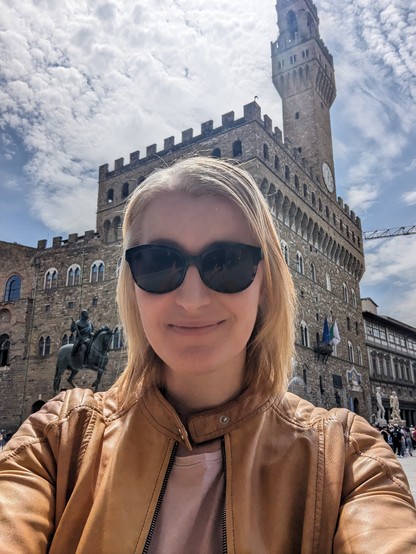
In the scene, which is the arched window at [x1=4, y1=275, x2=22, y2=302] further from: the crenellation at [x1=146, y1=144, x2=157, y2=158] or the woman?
the woman

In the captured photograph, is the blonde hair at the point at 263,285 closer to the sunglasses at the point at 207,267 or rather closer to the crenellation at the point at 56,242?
the sunglasses at the point at 207,267

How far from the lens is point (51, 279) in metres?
Answer: 24.5

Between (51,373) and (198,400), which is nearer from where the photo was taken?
(198,400)

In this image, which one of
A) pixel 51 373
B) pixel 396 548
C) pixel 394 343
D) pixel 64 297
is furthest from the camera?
pixel 394 343

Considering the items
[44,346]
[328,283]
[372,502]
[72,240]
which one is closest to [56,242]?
[72,240]

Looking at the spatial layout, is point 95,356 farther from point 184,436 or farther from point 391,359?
point 391,359

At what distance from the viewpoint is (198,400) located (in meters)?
1.31

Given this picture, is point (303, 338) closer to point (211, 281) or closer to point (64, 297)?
point (64, 297)

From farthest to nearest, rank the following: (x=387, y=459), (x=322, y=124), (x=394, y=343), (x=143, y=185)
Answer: (x=394, y=343) < (x=322, y=124) < (x=143, y=185) < (x=387, y=459)

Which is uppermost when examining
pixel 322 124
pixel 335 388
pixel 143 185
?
pixel 322 124

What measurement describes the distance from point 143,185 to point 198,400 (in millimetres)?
799

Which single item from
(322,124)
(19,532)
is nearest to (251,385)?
(19,532)

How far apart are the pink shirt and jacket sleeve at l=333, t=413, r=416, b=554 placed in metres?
0.30

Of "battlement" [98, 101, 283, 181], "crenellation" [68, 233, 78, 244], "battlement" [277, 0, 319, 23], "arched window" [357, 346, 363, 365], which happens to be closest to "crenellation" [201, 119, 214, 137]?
"battlement" [98, 101, 283, 181]
